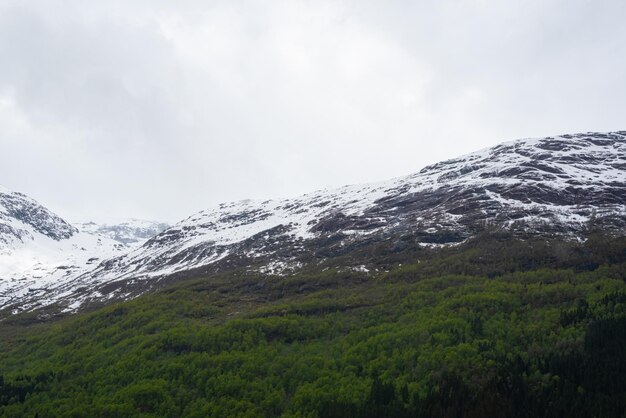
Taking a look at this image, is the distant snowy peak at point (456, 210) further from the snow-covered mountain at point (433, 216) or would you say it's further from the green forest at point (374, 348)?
the green forest at point (374, 348)

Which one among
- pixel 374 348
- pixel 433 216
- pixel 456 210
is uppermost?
pixel 456 210

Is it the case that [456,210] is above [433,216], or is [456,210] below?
above

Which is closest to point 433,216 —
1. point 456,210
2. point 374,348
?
point 456,210

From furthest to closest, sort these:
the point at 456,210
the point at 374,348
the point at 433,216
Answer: the point at 433,216, the point at 456,210, the point at 374,348

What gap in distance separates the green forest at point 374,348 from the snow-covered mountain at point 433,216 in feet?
64.5

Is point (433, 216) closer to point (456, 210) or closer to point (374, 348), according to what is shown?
point (456, 210)

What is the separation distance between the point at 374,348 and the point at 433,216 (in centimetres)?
7526

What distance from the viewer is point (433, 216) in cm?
13125

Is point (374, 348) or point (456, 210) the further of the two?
point (456, 210)

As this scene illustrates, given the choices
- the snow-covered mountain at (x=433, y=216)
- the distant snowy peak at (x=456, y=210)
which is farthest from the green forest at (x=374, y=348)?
the snow-covered mountain at (x=433, y=216)

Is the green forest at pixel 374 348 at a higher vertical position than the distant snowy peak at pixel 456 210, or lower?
lower

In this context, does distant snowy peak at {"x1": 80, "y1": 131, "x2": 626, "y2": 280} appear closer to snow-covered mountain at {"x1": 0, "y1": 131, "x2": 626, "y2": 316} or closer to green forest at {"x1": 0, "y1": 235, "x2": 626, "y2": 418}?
snow-covered mountain at {"x1": 0, "y1": 131, "x2": 626, "y2": 316}

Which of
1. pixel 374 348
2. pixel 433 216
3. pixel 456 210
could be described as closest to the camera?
pixel 374 348

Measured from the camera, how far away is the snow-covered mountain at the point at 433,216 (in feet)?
379
